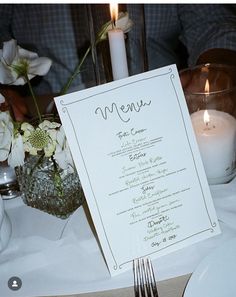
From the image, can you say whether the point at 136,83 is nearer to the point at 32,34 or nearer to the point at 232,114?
the point at 232,114

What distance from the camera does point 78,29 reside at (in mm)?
1289

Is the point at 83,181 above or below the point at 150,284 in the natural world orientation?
above

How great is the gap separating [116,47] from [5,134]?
19 centimetres

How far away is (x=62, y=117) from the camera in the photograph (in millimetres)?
437

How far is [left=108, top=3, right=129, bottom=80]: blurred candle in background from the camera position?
0.54 m

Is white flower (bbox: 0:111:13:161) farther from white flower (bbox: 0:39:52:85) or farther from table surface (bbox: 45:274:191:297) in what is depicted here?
table surface (bbox: 45:274:191:297)

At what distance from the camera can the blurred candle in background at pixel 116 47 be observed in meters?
0.54

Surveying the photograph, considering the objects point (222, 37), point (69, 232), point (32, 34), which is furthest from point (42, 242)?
point (32, 34)

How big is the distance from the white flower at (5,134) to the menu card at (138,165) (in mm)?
81

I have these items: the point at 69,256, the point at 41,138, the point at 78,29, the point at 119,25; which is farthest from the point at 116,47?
the point at 78,29

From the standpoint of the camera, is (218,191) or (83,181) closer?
(83,181)

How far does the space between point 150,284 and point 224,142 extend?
0.24 m

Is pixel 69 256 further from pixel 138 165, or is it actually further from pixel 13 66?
pixel 13 66

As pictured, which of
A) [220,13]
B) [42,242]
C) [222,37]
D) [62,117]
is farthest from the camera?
[220,13]
